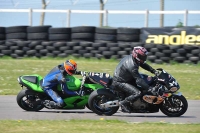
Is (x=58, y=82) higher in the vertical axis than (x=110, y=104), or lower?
higher

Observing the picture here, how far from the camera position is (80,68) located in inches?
742

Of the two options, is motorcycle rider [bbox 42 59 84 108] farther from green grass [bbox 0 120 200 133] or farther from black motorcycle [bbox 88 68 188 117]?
green grass [bbox 0 120 200 133]

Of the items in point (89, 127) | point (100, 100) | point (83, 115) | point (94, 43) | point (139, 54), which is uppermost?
point (139, 54)

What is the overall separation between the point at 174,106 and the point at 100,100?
141cm

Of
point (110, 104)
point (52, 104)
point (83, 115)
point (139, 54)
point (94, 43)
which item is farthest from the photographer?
point (94, 43)

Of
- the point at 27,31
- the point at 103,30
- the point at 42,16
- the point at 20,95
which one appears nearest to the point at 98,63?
the point at 103,30

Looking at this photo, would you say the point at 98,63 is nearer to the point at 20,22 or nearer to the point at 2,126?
the point at 20,22

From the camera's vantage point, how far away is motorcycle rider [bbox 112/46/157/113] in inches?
404

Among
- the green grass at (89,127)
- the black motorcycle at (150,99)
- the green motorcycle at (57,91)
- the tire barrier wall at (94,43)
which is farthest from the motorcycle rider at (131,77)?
the tire barrier wall at (94,43)

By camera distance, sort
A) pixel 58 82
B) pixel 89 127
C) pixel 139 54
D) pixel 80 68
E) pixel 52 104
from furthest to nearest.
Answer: pixel 80 68 → pixel 58 82 → pixel 52 104 → pixel 139 54 → pixel 89 127

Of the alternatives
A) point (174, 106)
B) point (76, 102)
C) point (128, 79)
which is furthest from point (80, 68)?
point (174, 106)

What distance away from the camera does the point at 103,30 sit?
67.0 feet

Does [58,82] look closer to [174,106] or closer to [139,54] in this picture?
[139,54]

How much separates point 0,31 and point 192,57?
290 inches
